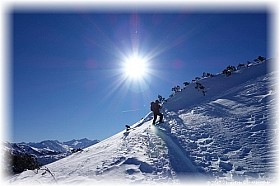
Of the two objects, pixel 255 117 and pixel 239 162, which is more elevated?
pixel 255 117

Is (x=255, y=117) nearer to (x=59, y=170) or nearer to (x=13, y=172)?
(x=59, y=170)

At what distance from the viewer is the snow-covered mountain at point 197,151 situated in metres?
13.3

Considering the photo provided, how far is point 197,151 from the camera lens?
16.2 m

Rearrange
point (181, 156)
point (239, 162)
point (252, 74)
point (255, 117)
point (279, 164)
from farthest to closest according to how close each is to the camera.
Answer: point (252, 74)
point (255, 117)
point (181, 156)
point (239, 162)
point (279, 164)

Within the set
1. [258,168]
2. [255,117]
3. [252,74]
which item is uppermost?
[252,74]

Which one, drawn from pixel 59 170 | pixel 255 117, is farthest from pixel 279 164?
pixel 59 170

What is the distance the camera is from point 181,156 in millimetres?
15688

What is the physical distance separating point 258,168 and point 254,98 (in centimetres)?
974

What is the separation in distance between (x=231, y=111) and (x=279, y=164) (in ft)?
27.2

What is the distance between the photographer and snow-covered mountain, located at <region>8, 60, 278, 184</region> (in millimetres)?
13336

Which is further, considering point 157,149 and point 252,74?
point 252,74

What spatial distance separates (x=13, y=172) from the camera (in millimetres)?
19375

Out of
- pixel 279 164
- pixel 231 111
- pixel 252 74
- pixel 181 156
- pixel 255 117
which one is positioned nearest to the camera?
pixel 279 164

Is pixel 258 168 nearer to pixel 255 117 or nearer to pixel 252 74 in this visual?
pixel 255 117
